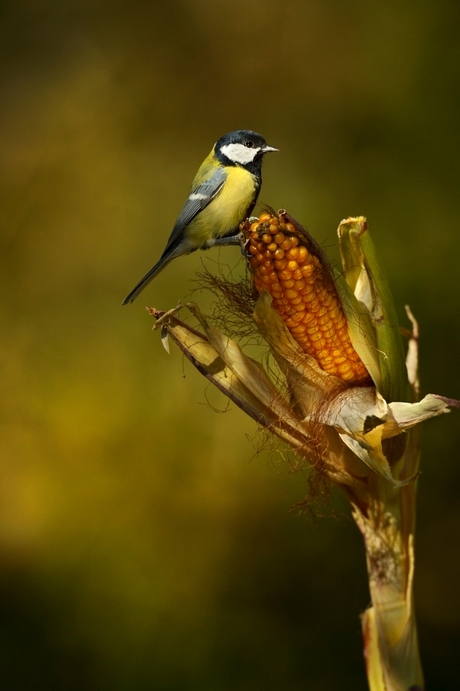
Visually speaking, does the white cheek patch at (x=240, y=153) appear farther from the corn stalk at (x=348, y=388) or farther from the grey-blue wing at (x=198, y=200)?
the corn stalk at (x=348, y=388)

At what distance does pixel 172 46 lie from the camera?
1.28 meters

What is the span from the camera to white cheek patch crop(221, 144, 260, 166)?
76 cm

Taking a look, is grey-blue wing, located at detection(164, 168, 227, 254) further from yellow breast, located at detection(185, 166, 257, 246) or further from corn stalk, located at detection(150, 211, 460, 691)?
corn stalk, located at detection(150, 211, 460, 691)

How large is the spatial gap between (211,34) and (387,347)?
3.17ft

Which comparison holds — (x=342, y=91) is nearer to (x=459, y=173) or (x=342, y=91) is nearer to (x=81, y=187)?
(x=459, y=173)

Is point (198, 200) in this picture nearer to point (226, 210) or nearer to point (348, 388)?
point (226, 210)

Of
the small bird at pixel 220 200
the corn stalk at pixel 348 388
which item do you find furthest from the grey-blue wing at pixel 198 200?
the corn stalk at pixel 348 388

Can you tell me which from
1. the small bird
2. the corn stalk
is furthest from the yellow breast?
the corn stalk

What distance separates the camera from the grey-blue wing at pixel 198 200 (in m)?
0.73

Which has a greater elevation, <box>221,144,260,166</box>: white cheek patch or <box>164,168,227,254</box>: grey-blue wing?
<box>221,144,260,166</box>: white cheek patch

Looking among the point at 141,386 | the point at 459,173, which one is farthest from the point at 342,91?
the point at 141,386

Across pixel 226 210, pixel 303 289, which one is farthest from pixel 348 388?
pixel 226 210

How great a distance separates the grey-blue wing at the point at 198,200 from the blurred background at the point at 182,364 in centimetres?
24

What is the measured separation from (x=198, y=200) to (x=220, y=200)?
0.02m
